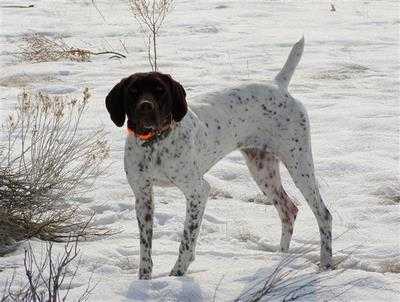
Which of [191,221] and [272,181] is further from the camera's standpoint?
[272,181]

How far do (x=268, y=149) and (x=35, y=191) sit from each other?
1.58 meters

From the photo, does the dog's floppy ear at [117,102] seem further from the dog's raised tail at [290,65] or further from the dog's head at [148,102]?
the dog's raised tail at [290,65]

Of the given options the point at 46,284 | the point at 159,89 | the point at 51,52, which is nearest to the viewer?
the point at 46,284

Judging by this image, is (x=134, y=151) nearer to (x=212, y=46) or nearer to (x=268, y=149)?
(x=268, y=149)

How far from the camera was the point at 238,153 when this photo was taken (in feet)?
26.1

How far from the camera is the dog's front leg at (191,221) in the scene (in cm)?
500

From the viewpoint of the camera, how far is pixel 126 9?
16547 mm

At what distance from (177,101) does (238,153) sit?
129 inches

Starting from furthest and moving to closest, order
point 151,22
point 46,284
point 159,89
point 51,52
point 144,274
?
point 151,22, point 51,52, point 144,274, point 159,89, point 46,284

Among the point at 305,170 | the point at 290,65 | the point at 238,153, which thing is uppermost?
the point at 290,65

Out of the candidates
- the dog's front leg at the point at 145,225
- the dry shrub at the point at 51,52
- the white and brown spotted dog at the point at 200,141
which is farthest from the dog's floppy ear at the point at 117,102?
the dry shrub at the point at 51,52

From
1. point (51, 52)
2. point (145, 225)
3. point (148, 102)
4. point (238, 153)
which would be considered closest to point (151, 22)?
point (51, 52)

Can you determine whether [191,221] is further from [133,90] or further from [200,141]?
[133,90]

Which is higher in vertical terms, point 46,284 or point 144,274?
point 46,284
